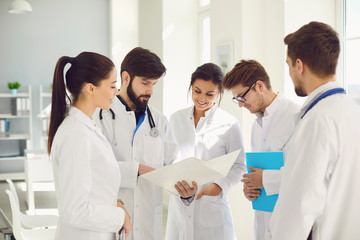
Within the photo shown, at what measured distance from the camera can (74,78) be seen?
1.79m

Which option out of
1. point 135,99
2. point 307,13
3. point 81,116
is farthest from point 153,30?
point 81,116

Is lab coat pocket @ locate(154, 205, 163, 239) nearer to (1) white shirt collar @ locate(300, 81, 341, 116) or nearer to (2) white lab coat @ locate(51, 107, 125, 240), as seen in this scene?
(2) white lab coat @ locate(51, 107, 125, 240)

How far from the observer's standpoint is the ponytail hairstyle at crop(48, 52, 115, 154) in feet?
5.82

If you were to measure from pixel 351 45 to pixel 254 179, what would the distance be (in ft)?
5.76

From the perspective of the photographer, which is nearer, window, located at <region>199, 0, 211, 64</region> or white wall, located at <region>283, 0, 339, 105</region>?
white wall, located at <region>283, 0, 339, 105</region>

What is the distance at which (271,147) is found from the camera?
2.26m

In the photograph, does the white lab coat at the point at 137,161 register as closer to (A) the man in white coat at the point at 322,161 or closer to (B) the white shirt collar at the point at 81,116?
(B) the white shirt collar at the point at 81,116

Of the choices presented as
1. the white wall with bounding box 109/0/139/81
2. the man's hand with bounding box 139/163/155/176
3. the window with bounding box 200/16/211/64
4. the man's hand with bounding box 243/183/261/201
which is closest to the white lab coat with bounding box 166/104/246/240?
the man's hand with bounding box 243/183/261/201

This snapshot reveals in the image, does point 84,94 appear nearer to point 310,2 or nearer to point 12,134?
point 310,2

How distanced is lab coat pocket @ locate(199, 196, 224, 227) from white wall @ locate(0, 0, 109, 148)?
262 inches

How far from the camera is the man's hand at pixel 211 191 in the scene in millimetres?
2520

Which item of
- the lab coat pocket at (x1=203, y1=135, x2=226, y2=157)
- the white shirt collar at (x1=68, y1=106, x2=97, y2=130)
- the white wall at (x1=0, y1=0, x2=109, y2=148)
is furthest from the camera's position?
the white wall at (x1=0, y1=0, x2=109, y2=148)

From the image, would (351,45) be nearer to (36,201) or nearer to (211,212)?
(211,212)

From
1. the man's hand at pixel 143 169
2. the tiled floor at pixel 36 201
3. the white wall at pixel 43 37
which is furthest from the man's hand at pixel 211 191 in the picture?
the white wall at pixel 43 37
